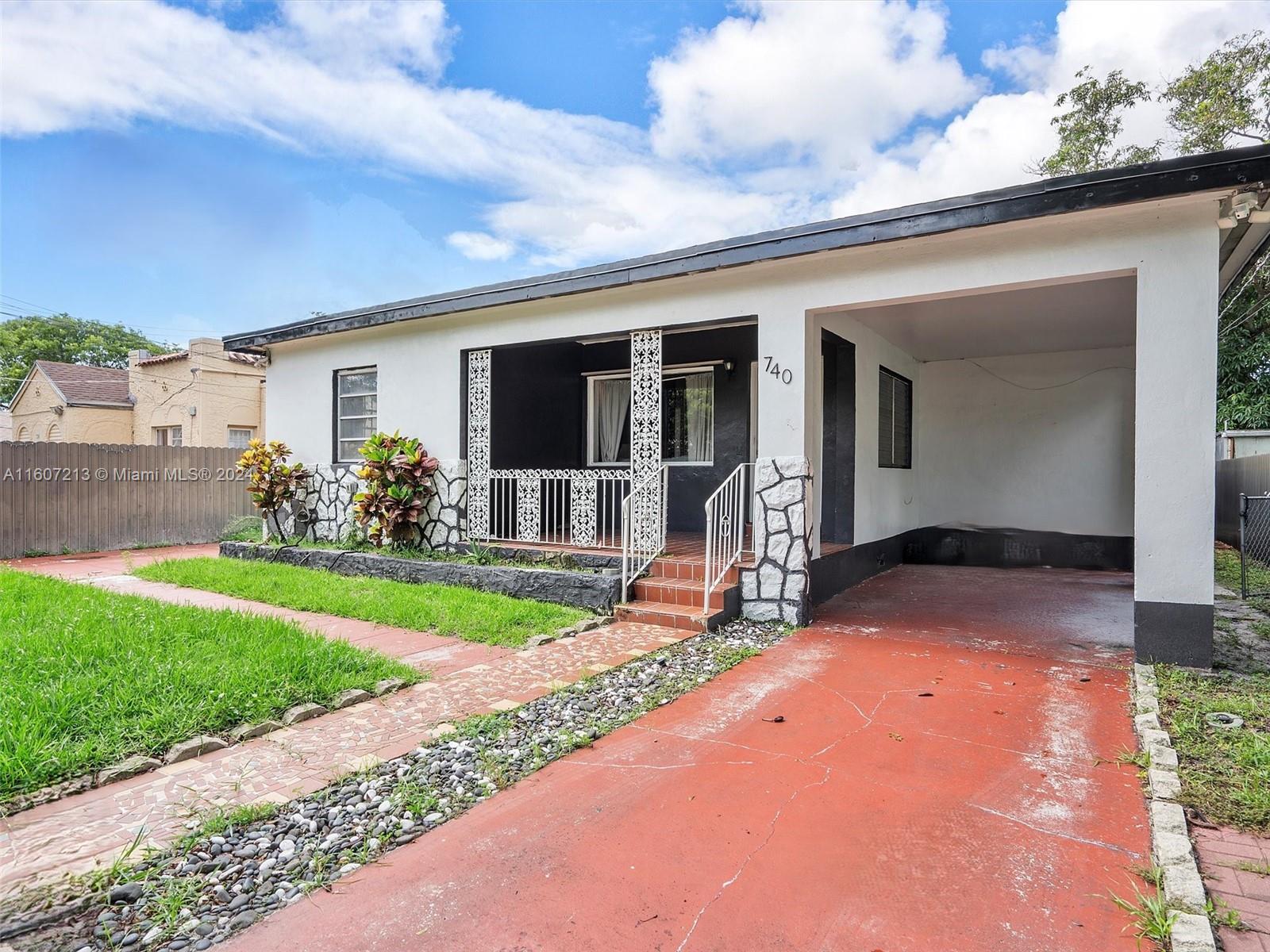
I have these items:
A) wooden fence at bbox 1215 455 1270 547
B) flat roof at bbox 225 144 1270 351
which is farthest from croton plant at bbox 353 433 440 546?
wooden fence at bbox 1215 455 1270 547

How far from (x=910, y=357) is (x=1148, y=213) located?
517 cm

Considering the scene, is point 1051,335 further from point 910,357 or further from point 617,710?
point 617,710

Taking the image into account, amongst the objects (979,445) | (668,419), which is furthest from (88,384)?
(979,445)

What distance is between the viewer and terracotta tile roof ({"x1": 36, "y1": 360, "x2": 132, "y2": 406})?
1948 cm

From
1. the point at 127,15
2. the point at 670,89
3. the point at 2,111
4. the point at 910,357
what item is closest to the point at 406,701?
the point at 910,357

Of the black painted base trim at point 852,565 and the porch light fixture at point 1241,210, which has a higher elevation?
the porch light fixture at point 1241,210

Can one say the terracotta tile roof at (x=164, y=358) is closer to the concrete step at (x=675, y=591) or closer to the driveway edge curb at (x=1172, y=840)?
the concrete step at (x=675, y=591)

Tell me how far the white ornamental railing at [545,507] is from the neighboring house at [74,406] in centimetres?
1797

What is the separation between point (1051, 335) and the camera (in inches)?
321

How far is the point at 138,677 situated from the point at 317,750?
1.29 meters

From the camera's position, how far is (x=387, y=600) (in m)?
6.27

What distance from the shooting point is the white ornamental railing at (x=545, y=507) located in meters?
7.07

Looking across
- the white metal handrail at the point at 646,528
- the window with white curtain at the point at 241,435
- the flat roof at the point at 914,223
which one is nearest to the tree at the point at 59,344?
the window with white curtain at the point at 241,435

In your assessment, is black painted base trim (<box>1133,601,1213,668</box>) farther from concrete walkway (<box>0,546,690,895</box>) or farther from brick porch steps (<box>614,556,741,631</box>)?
concrete walkway (<box>0,546,690,895</box>)
